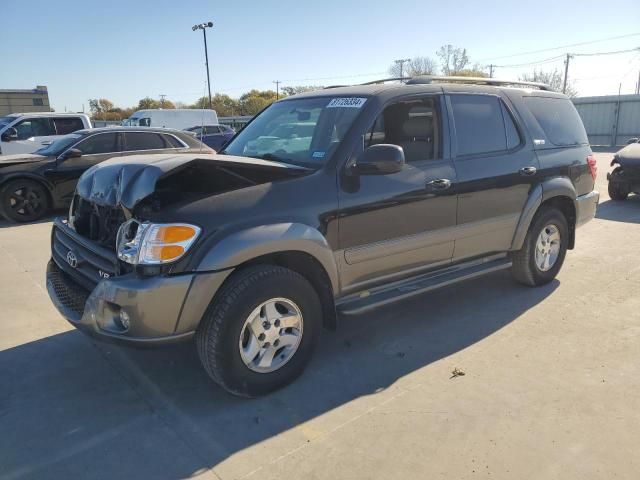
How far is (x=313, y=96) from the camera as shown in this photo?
413 centimetres

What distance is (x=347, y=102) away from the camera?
3742mm

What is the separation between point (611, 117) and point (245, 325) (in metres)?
34.4

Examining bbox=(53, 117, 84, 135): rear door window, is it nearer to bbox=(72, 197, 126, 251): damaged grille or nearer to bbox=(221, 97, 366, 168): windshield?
bbox=(221, 97, 366, 168): windshield

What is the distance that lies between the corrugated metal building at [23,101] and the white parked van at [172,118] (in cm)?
3099

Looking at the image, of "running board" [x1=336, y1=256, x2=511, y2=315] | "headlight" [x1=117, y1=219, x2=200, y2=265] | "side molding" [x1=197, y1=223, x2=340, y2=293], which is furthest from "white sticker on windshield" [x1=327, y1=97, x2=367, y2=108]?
"headlight" [x1=117, y1=219, x2=200, y2=265]

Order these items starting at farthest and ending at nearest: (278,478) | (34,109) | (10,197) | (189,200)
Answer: (34,109) → (10,197) → (189,200) → (278,478)

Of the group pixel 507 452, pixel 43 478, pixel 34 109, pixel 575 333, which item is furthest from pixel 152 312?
pixel 34 109

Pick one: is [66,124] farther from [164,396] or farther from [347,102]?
[164,396]

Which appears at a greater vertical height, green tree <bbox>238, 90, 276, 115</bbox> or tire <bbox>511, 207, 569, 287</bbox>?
Answer: green tree <bbox>238, 90, 276, 115</bbox>

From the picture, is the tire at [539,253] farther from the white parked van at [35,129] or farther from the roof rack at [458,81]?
the white parked van at [35,129]

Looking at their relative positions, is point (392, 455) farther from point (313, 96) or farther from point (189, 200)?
point (313, 96)

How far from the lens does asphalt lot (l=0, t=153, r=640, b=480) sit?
2562 millimetres

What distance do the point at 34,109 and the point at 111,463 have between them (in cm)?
5724

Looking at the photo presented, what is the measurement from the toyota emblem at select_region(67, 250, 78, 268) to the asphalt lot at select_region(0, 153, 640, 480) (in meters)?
0.77
